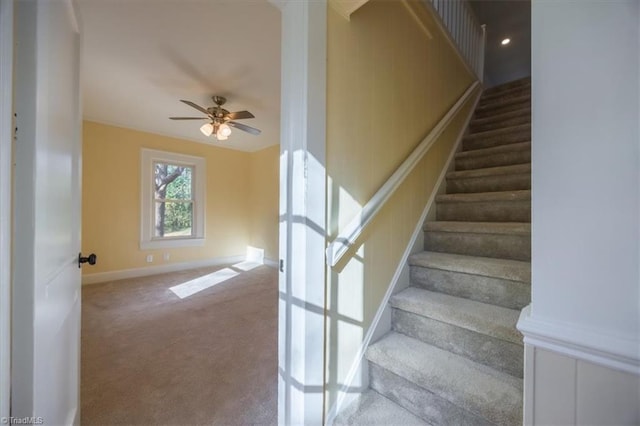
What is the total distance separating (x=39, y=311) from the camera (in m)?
0.65

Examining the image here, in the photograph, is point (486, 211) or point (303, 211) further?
point (486, 211)

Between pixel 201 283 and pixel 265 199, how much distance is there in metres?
2.02

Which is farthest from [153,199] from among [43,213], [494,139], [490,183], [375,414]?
[494,139]

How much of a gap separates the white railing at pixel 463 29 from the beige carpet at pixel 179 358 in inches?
122

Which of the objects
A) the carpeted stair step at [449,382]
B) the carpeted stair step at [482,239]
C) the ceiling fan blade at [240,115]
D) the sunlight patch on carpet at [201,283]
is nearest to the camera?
the carpeted stair step at [449,382]

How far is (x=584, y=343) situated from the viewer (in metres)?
0.54

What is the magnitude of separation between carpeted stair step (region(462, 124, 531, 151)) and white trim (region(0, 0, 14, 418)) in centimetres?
305

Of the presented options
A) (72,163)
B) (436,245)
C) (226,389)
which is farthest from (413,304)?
(72,163)

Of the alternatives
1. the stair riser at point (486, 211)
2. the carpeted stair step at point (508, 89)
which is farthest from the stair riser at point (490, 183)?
the carpeted stair step at point (508, 89)

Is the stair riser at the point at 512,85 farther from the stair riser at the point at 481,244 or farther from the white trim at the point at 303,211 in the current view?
the white trim at the point at 303,211

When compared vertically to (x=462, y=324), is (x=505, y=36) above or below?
above

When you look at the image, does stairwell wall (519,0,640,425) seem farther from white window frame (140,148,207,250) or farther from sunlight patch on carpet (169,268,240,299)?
white window frame (140,148,207,250)

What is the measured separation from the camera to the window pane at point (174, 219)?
436cm

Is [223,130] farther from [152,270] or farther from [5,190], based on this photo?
[152,270]
